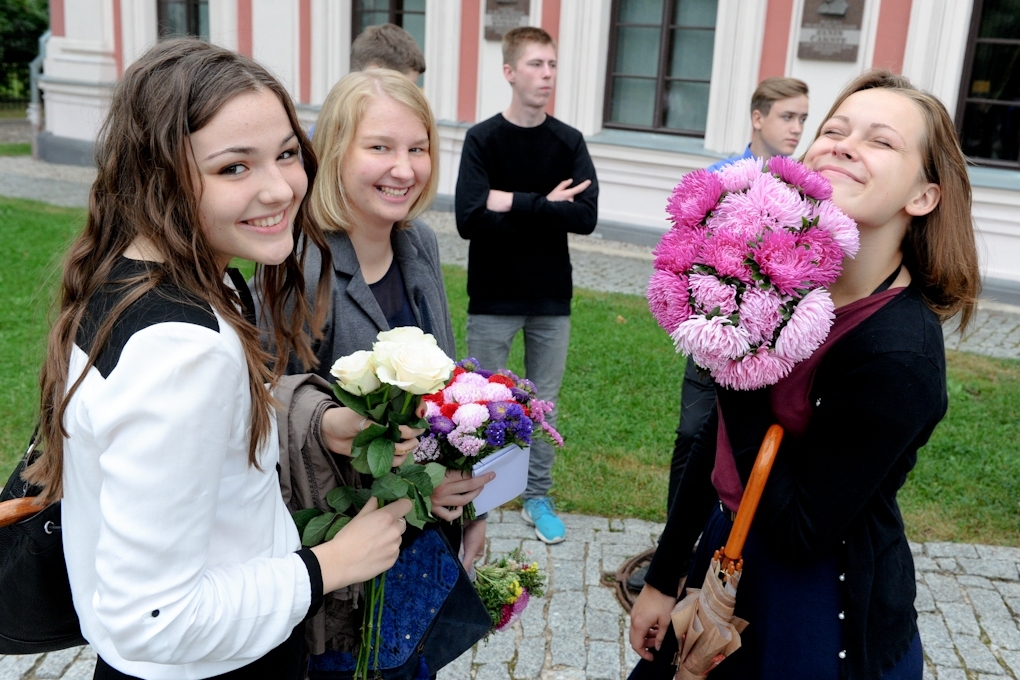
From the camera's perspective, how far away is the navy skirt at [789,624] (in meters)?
1.91

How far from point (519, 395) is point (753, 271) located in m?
0.78

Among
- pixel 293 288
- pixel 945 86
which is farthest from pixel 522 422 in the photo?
pixel 945 86

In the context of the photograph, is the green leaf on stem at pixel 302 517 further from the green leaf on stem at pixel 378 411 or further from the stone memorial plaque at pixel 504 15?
the stone memorial plaque at pixel 504 15

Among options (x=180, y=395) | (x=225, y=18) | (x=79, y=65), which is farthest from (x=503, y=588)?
(x=79, y=65)

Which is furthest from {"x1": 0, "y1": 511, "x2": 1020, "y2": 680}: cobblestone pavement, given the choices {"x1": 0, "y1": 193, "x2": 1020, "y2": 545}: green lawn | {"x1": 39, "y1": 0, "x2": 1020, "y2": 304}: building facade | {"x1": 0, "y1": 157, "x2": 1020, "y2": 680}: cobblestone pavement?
{"x1": 39, "y1": 0, "x2": 1020, "y2": 304}: building facade

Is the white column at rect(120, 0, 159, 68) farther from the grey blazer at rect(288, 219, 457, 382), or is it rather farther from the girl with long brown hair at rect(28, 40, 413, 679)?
the girl with long brown hair at rect(28, 40, 413, 679)

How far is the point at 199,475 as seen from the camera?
137 cm

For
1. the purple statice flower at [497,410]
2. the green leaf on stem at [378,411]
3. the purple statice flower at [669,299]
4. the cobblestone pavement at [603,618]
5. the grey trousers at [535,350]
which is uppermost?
the purple statice flower at [669,299]

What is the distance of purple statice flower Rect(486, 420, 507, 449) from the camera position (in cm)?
206

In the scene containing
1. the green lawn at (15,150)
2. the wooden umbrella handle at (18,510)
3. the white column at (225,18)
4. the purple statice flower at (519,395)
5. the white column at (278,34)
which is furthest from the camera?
the green lawn at (15,150)

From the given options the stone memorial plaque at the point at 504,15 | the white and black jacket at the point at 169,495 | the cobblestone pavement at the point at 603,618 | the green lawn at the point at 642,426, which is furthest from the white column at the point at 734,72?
the white and black jacket at the point at 169,495

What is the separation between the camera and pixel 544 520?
4.49 m

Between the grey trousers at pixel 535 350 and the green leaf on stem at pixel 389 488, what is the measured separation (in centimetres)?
270

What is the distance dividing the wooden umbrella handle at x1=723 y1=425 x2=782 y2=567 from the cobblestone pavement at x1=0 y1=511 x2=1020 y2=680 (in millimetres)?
1849
